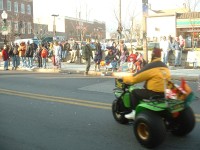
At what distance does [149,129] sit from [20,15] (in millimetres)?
68935

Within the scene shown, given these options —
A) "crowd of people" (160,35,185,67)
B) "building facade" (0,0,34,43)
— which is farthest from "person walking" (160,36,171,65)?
"building facade" (0,0,34,43)

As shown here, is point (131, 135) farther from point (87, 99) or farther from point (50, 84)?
point (50, 84)

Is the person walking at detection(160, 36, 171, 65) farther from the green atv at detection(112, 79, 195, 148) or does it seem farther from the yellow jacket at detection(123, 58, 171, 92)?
the yellow jacket at detection(123, 58, 171, 92)

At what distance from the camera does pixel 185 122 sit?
661 centimetres

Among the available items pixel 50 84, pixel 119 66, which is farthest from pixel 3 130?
pixel 119 66

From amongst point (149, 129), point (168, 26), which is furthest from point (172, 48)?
point (168, 26)

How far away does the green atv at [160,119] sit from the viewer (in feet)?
19.8

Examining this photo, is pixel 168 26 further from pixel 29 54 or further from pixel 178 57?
pixel 29 54

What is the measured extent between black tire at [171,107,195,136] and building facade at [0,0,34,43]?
61.1m

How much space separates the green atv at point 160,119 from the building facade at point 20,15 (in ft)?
200

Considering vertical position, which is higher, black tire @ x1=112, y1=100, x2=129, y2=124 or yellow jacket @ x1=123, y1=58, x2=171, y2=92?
yellow jacket @ x1=123, y1=58, x2=171, y2=92

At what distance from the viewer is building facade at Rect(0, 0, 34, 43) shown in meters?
67.4

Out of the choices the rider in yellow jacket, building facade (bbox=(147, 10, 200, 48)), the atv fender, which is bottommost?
the atv fender

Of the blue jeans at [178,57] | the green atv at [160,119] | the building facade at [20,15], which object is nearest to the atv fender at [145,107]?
the green atv at [160,119]
